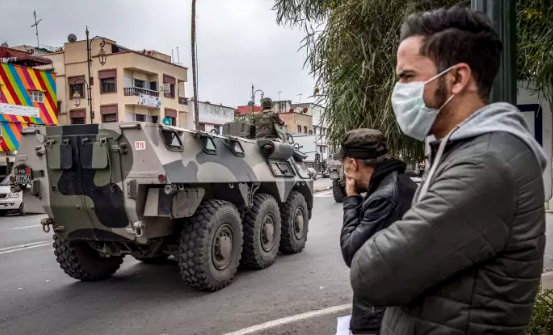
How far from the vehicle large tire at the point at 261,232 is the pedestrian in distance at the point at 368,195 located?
14.1 ft

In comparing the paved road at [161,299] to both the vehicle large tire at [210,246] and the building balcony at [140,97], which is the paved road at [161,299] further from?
the building balcony at [140,97]

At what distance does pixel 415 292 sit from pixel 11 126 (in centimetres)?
2301

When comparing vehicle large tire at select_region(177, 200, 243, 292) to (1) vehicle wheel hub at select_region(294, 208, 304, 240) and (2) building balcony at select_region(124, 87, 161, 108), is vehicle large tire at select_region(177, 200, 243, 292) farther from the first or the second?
(2) building balcony at select_region(124, 87, 161, 108)

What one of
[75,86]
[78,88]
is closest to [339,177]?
[75,86]

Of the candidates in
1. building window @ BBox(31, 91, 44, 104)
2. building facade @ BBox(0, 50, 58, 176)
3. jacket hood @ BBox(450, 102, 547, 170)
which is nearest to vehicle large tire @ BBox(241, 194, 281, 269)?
A: jacket hood @ BBox(450, 102, 547, 170)

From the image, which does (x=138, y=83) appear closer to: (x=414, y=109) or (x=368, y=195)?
(x=368, y=195)

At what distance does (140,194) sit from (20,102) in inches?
781

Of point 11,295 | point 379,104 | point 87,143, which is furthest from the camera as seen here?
point 11,295

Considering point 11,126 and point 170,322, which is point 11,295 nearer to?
point 170,322

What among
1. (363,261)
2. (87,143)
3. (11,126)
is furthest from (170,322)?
(11,126)

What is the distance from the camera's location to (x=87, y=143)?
5488mm

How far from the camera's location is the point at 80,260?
627cm

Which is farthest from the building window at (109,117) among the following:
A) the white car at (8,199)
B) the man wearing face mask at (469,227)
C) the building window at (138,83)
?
the man wearing face mask at (469,227)

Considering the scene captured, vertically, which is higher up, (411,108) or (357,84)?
(357,84)
